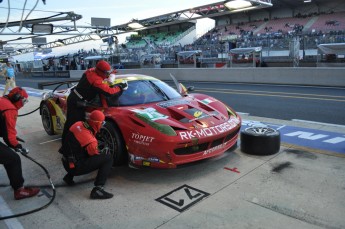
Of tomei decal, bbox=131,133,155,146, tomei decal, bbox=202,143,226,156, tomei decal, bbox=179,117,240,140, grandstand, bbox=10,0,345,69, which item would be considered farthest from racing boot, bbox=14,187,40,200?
grandstand, bbox=10,0,345,69

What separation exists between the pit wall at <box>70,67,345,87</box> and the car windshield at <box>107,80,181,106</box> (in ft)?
32.2

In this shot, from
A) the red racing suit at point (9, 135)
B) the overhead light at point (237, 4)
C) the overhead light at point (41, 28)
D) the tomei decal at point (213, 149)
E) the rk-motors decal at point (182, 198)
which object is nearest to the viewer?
the rk-motors decal at point (182, 198)

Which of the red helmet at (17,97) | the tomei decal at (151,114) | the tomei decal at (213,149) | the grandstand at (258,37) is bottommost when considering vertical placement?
the tomei decal at (213,149)

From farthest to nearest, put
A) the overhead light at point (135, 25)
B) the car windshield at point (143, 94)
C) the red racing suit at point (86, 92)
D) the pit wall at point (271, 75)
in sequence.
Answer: the overhead light at point (135, 25) → the pit wall at point (271, 75) → the car windshield at point (143, 94) → the red racing suit at point (86, 92)

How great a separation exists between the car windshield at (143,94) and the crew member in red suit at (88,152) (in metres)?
0.96

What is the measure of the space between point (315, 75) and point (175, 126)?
36.9 ft

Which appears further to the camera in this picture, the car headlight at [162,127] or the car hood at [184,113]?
the car hood at [184,113]

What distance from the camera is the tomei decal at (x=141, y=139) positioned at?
383 cm

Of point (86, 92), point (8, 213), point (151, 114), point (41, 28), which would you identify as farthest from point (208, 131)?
point (41, 28)

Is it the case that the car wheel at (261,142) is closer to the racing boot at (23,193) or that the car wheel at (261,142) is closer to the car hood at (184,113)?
the car hood at (184,113)

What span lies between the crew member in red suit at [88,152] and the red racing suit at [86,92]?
80 cm

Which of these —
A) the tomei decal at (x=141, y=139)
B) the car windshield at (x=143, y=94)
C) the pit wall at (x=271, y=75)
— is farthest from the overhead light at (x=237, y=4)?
the tomei decal at (x=141, y=139)

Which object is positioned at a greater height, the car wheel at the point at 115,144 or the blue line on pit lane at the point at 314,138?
the car wheel at the point at 115,144

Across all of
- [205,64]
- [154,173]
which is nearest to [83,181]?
[154,173]
